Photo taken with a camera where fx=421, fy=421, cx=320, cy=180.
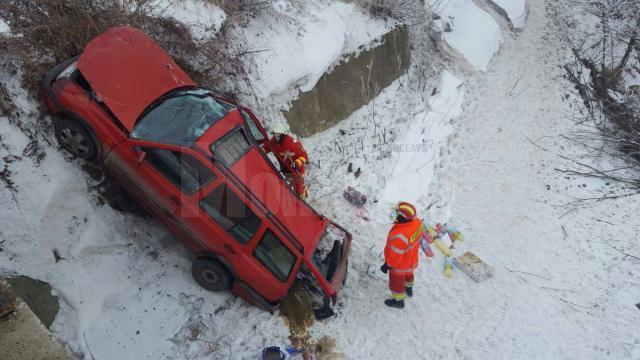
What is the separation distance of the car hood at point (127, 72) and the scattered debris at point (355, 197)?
10.9 feet

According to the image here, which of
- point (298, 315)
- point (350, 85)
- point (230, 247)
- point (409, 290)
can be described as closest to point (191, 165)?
point (230, 247)

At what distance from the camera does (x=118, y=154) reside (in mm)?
5070

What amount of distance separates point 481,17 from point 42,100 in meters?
12.7

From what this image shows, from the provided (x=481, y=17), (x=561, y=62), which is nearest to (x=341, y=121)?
(x=481, y=17)

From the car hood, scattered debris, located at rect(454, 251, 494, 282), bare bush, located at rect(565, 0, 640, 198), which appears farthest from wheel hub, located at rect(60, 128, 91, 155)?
bare bush, located at rect(565, 0, 640, 198)

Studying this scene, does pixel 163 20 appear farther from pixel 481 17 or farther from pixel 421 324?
pixel 481 17

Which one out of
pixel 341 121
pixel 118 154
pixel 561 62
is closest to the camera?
pixel 118 154

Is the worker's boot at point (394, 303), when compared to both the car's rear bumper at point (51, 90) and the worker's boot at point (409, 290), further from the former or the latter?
the car's rear bumper at point (51, 90)

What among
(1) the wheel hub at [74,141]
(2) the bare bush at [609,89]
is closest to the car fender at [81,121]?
(1) the wheel hub at [74,141]

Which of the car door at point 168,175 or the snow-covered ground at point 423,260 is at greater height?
the car door at point 168,175

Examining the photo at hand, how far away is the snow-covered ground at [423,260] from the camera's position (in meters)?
5.16

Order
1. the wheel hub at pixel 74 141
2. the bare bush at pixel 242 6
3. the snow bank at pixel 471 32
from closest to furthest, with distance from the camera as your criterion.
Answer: the wheel hub at pixel 74 141, the bare bush at pixel 242 6, the snow bank at pixel 471 32

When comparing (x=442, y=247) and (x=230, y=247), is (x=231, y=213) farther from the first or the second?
(x=442, y=247)

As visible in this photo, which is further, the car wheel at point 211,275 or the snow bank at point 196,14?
the snow bank at point 196,14
